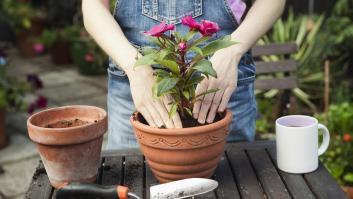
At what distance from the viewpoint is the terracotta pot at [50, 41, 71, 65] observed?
6133mm

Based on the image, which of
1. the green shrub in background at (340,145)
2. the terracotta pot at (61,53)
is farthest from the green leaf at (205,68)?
the terracotta pot at (61,53)

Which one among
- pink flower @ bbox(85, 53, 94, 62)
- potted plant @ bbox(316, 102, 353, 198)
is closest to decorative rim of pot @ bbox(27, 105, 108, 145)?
potted plant @ bbox(316, 102, 353, 198)

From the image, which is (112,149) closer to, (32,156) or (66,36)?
(32,156)

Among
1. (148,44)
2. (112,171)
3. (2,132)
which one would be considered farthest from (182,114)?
(2,132)

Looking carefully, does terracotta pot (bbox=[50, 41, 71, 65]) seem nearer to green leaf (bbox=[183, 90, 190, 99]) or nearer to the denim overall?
the denim overall

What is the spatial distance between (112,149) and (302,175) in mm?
599

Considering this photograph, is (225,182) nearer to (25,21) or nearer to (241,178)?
(241,178)

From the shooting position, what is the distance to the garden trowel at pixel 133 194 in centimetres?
141

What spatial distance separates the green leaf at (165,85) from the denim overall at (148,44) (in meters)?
0.39

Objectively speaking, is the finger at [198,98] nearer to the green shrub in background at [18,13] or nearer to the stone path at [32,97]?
the stone path at [32,97]

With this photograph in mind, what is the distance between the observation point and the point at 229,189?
4.97ft

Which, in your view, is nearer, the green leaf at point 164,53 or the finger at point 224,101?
the green leaf at point 164,53

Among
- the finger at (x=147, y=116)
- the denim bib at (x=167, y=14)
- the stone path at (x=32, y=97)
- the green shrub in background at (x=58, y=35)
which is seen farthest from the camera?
the green shrub in background at (x=58, y=35)

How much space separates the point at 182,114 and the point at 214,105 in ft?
0.28
